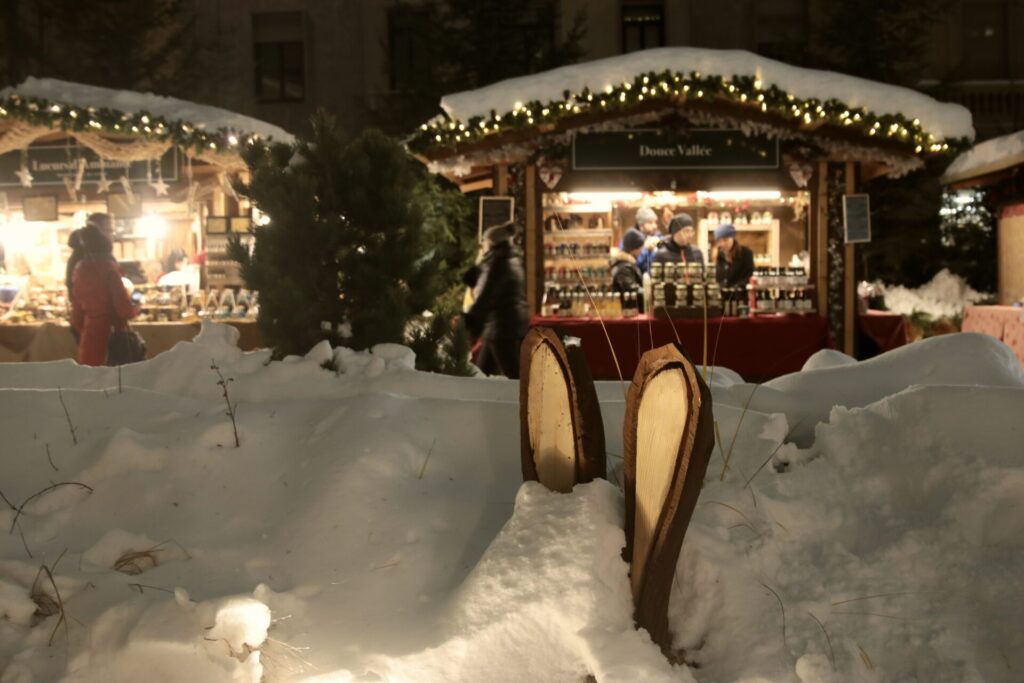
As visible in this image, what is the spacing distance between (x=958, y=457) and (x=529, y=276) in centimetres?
849

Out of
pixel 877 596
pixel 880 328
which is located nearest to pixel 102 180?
pixel 880 328

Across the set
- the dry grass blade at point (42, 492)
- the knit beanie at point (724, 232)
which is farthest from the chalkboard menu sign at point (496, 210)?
the dry grass blade at point (42, 492)

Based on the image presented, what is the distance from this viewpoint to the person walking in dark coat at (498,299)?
314 inches

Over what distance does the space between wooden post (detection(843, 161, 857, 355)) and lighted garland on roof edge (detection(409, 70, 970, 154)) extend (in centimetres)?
111

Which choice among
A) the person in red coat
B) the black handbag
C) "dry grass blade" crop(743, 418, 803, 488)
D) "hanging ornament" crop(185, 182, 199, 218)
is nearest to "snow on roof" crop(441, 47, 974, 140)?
the person in red coat

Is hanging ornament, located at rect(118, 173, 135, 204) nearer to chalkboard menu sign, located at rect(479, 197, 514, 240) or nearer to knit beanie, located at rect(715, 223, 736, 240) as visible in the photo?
chalkboard menu sign, located at rect(479, 197, 514, 240)

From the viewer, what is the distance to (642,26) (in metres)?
22.7

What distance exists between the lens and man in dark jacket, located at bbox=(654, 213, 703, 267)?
11.1 m

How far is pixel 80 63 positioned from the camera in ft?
71.9

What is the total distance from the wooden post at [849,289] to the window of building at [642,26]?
40.1 ft

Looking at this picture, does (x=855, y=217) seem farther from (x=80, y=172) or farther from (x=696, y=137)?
(x=80, y=172)

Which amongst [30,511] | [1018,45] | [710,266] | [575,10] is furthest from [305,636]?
[1018,45]

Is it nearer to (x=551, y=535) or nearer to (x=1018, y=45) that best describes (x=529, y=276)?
(x=551, y=535)

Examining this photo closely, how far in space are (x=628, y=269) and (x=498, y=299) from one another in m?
3.68
